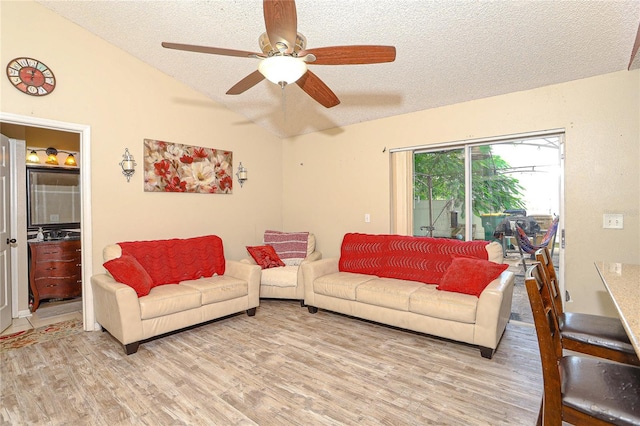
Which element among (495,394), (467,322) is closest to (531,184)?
(467,322)

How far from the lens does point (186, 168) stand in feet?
13.4

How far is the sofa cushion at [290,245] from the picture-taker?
4531mm

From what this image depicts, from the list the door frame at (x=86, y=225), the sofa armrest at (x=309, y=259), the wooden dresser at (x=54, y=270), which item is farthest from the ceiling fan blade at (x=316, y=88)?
the wooden dresser at (x=54, y=270)

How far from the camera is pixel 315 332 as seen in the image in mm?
3188

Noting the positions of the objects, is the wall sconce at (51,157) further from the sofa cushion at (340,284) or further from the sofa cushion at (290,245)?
the sofa cushion at (340,284)

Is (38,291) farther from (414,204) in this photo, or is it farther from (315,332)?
(414,204)

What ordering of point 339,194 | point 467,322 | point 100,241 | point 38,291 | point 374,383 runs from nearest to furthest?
point 374,383 → point 467,322 → point 100,241 → point 38,291 → point 339,194

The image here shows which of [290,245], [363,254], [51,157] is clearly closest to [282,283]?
[290,245]

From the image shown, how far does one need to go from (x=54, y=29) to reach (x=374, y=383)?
4.26m

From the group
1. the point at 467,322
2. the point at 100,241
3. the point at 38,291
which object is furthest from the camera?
the point at 38,291

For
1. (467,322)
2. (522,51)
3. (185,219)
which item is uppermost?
(522,51)

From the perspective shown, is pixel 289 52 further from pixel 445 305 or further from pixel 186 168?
pixel 186 168

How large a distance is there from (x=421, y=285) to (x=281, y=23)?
270 centimetres

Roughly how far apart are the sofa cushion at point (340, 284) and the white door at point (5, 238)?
325cm
